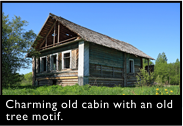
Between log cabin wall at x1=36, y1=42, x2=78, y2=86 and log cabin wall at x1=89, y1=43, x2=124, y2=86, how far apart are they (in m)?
1.34

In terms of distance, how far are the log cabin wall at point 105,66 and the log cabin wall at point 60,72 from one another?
134cm

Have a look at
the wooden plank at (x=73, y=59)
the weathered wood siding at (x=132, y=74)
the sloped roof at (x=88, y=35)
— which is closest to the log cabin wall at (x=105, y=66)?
the sloped roof at (x=88, y=35)

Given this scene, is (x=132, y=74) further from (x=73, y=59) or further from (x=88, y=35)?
(x=73, y=59)

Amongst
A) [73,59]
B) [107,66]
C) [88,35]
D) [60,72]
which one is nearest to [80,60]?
[73,59]

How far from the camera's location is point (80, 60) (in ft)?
39.4

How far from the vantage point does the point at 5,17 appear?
11867 mm

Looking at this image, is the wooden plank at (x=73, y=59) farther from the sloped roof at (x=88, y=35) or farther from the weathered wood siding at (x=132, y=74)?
the weathered wood siding at (x=132, y=74)

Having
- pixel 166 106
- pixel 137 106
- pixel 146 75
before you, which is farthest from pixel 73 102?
pixel 146 75

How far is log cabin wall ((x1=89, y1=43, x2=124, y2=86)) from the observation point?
12820 mm

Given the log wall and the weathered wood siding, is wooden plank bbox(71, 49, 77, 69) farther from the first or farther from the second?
the weathered wood siding

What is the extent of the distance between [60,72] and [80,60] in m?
2.98

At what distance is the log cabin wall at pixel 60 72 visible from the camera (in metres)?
12.7

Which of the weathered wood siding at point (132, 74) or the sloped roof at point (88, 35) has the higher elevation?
the sloped roof at point (88, 35)

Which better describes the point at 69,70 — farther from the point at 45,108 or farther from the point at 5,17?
the point at 45,108
